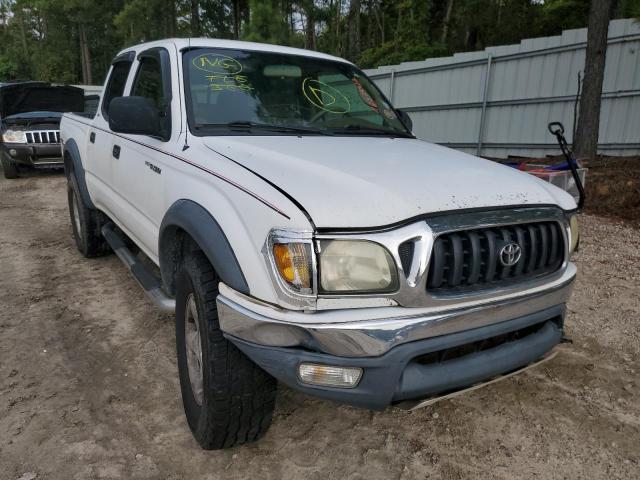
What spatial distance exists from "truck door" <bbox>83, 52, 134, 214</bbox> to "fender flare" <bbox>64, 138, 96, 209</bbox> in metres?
0.10

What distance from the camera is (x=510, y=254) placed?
1.88 metres

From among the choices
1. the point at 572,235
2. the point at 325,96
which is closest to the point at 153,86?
the point at 325,96

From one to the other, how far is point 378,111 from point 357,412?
198 cm

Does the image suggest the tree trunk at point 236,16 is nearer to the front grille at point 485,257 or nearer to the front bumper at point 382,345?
the front grille at point 485,257

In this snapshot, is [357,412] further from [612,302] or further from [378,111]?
[612,302]

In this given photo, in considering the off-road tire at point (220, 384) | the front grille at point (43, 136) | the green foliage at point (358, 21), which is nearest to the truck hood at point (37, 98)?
the front grille at point (43, 136)

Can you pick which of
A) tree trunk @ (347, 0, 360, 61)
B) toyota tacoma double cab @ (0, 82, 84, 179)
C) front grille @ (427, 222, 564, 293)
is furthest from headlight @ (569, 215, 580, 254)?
tree trunk @ (347, 0, 360, 61)

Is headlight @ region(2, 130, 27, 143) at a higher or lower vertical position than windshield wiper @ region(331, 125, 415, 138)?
lower

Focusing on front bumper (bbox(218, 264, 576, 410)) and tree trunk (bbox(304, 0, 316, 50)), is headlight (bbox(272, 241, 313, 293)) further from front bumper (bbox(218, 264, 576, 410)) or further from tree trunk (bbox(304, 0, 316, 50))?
tree trunk (bbox(304, 0, 316, 50))

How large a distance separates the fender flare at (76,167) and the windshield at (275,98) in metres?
2.09

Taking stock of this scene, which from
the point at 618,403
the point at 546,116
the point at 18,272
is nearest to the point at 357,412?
the point at 618,403

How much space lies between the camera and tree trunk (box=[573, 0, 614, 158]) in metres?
7.53

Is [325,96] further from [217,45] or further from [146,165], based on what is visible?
[146,165]

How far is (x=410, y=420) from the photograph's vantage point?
248cm
